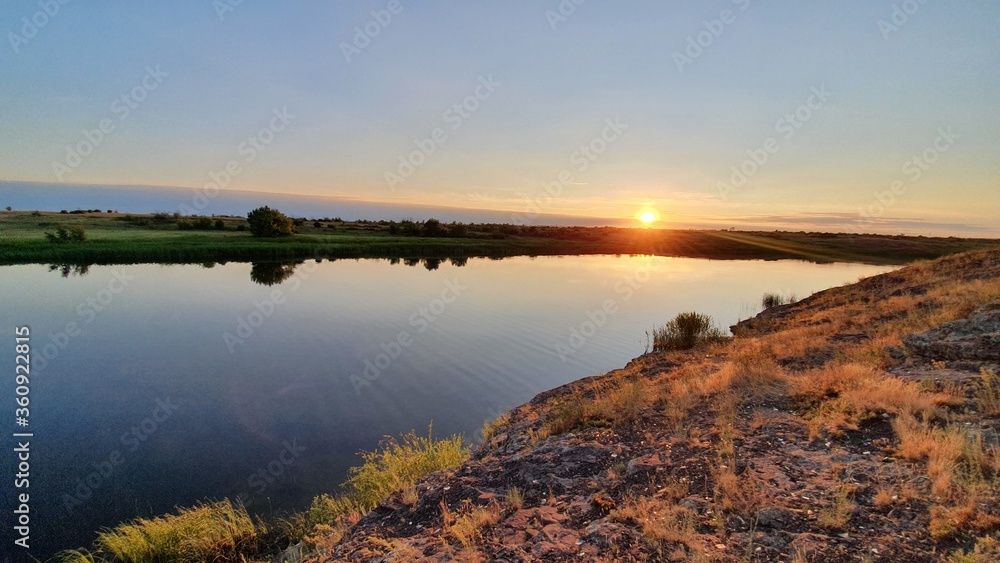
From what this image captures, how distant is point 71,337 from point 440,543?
2026cm

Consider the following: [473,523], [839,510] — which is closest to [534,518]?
[473,523]

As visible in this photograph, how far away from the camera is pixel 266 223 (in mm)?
60156

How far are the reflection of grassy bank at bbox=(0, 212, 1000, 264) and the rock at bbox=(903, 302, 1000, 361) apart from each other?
50501mm

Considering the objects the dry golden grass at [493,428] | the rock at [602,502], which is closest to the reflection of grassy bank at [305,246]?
the dry golden grass at [493,428]

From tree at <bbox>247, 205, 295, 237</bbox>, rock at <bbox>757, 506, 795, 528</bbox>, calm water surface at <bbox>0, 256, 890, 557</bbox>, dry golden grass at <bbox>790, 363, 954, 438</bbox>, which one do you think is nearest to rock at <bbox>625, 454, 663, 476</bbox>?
rock at <bbox>757, 506, 795, 528</bbox>

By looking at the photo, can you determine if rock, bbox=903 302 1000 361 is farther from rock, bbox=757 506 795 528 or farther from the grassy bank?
rock, bbox=757 506 795 528

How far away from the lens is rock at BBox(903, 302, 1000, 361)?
7.62m

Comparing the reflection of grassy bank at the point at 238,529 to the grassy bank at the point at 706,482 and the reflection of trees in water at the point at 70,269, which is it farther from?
the reflection of trees in water at the point at 70,269

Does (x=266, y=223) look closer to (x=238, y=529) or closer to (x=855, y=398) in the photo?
(x=238, y=529)

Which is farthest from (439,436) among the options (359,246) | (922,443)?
(359,246)

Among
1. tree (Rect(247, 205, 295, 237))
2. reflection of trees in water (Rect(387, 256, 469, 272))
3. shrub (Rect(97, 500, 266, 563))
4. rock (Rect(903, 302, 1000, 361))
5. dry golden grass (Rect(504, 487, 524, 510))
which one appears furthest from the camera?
tree (Rect(247, 205, 295, 237))

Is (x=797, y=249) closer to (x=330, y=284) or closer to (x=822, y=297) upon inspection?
(x=822, y=297)

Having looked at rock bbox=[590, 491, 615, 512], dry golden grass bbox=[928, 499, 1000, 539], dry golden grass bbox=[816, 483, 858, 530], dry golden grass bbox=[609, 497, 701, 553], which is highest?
dry golden grass bbox=[928, 499, 1000, 539]

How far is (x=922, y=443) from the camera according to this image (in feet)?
16.5
